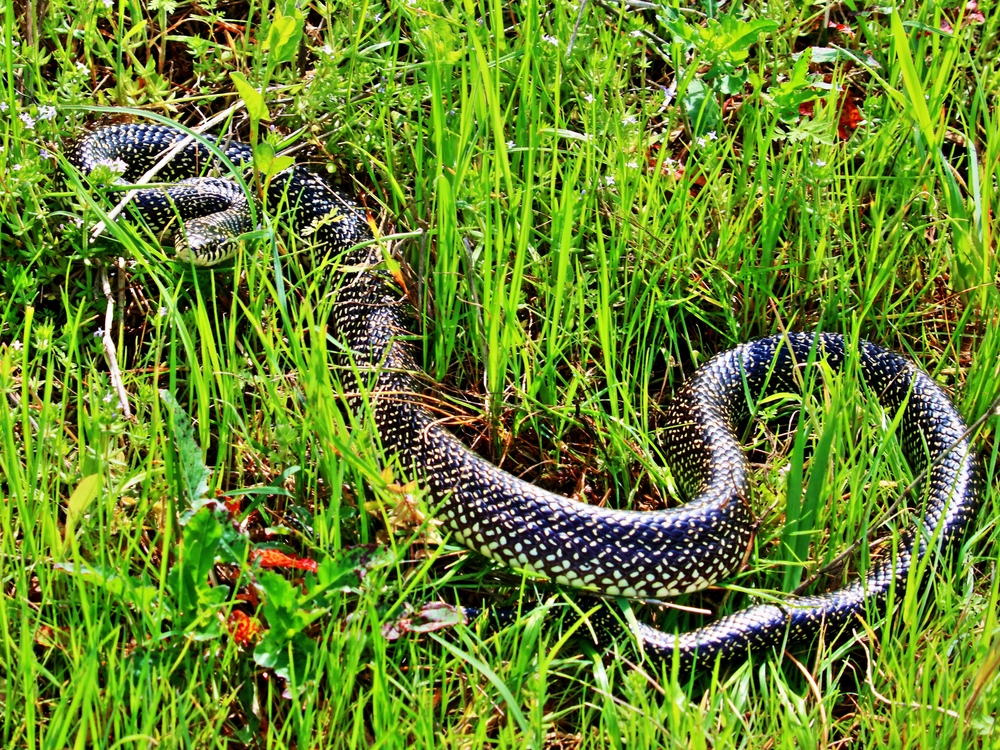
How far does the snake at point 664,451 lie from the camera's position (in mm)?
4020

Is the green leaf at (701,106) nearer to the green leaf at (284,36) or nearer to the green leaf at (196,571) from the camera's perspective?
the green leaf at (284,36)

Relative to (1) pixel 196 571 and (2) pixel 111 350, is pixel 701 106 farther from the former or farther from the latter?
(1) pixel 196 571

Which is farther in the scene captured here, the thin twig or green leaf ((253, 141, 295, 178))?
green leaf ((253, 141, 295, 178))

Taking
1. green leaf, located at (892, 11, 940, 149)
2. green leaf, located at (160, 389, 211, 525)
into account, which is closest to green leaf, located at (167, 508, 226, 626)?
green leaf, located at (160, 389, 211, 525)

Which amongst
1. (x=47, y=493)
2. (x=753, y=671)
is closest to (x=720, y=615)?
(x=753, y=671)

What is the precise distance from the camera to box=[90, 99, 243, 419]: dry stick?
427 cm

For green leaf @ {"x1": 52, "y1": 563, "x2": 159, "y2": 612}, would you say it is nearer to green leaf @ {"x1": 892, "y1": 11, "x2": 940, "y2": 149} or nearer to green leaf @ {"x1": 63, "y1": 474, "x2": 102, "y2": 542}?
green leaf @ {"x1": 63, "y1": 474, "x2": 102, "y2": 542}

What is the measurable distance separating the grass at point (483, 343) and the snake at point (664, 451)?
13cm

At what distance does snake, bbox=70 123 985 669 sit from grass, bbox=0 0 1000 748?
133 millimetres

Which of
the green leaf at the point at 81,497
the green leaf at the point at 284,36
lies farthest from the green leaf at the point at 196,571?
the green leaf at the point at 284,36

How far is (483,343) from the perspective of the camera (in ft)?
14.8

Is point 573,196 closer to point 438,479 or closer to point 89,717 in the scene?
point 438,479

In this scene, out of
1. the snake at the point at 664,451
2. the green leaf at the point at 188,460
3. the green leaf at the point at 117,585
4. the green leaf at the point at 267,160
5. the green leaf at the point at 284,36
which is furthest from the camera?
the green leaf at the point at 284,36

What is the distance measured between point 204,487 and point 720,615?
2078 millimetres
